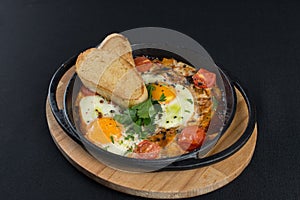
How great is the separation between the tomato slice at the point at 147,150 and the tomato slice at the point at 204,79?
0.56m

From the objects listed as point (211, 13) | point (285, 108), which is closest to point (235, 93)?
point (285, 108)

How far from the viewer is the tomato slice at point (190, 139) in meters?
2.43

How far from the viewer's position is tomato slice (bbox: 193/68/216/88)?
2801mm

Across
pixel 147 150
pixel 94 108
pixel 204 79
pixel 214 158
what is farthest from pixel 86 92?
pixel 214 158

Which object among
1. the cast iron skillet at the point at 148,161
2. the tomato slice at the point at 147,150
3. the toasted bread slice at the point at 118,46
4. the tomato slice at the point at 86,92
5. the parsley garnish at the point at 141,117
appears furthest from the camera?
the toasted bread slice at the point at 118,46

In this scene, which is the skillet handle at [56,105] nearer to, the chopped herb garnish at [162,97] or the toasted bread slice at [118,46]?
the toasted bread slice at [118,46]

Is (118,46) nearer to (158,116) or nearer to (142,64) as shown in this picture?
(142,64)

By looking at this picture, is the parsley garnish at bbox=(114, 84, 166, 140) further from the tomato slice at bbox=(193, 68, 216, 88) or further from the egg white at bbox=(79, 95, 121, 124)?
the tomato slice at bbox=(193, 68, 216, 88)

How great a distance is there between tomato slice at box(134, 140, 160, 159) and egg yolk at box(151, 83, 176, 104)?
1.07 feet

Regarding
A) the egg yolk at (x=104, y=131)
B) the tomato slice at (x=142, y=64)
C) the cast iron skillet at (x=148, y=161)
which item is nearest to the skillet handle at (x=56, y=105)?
the cast iron skillet at (x=148, y=161)

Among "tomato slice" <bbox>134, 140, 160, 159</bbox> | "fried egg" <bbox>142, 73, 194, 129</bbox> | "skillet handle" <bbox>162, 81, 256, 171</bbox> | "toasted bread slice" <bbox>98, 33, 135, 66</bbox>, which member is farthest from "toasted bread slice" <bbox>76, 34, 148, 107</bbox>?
"skillet handle" <bbox>162, 81, 256, 171</bbox>

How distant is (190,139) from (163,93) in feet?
1.25

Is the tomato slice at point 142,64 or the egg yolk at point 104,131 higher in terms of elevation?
the tomato slice at point 142,64

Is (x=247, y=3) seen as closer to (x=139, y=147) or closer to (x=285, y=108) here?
(x=285, y=108)
